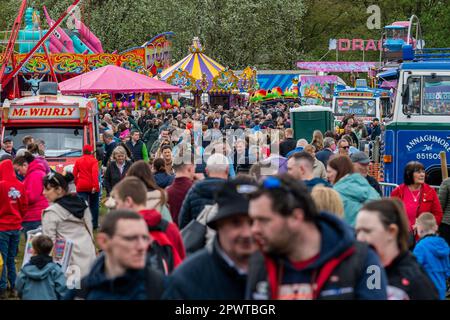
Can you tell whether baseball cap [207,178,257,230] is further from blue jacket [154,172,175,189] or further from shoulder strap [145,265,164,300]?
blue jacket [154,172,175,189]

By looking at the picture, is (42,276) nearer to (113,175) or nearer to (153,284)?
(153,284)

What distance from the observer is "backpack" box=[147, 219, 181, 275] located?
21.8ft

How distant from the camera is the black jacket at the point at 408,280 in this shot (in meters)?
5.75

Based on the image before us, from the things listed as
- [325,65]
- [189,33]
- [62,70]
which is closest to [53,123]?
[62,70]

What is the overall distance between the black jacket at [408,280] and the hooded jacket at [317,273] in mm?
1020

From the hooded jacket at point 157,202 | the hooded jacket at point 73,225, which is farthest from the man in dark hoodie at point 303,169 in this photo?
the hooded jacket at point 73,225

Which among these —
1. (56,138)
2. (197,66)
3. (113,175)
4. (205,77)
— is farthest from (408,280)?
(197,66)

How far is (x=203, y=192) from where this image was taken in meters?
8.40

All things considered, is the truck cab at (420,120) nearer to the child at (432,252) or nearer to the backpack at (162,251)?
the child at (432,252)

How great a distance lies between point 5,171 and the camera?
41.7 ft

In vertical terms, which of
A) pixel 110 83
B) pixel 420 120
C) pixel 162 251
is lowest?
pixel 162 251

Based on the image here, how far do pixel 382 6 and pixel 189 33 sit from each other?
717 inches

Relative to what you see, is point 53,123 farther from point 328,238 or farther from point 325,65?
point 325,65

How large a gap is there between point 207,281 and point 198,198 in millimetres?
3387
